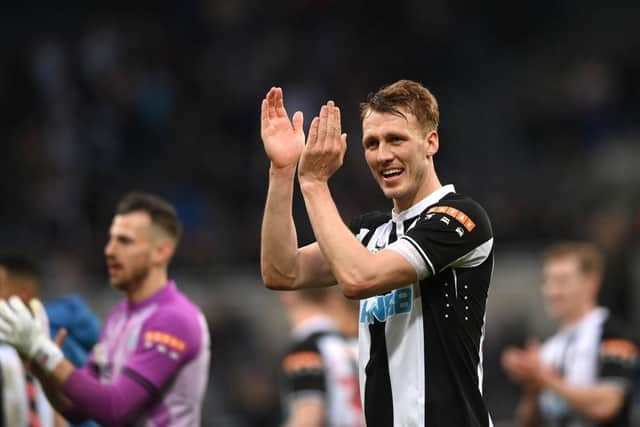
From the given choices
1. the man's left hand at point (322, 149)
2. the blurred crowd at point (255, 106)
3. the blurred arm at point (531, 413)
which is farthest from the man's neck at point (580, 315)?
the blurred crowd at point (255, 106)

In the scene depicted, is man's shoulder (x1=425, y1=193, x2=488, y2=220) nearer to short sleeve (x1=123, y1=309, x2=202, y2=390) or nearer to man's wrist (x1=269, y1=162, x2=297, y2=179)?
man's wrist (x1=269, y1=162, x2=297, y2=179)

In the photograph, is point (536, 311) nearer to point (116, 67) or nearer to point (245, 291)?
point (245, 291)

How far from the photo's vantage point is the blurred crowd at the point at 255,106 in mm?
14281

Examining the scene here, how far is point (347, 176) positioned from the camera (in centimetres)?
1475

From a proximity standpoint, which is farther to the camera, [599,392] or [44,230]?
[44,230]

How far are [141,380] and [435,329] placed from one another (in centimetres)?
197

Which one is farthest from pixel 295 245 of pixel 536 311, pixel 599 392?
pixel 536 311

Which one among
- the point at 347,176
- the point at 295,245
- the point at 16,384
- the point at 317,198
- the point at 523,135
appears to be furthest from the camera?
the point at 523,135

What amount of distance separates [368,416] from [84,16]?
15084mm

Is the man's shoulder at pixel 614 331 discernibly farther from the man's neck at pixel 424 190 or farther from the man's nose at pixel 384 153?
the man's nose at pixel 384 153

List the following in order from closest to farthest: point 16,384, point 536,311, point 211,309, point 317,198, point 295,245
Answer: point 317,198 < point 295,245 < point 16,384 < point 536,311 < point 211,309

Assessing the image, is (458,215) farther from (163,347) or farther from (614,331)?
(614,331)

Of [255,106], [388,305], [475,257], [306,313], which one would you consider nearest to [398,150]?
[475,257]

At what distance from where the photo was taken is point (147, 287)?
6.73m
